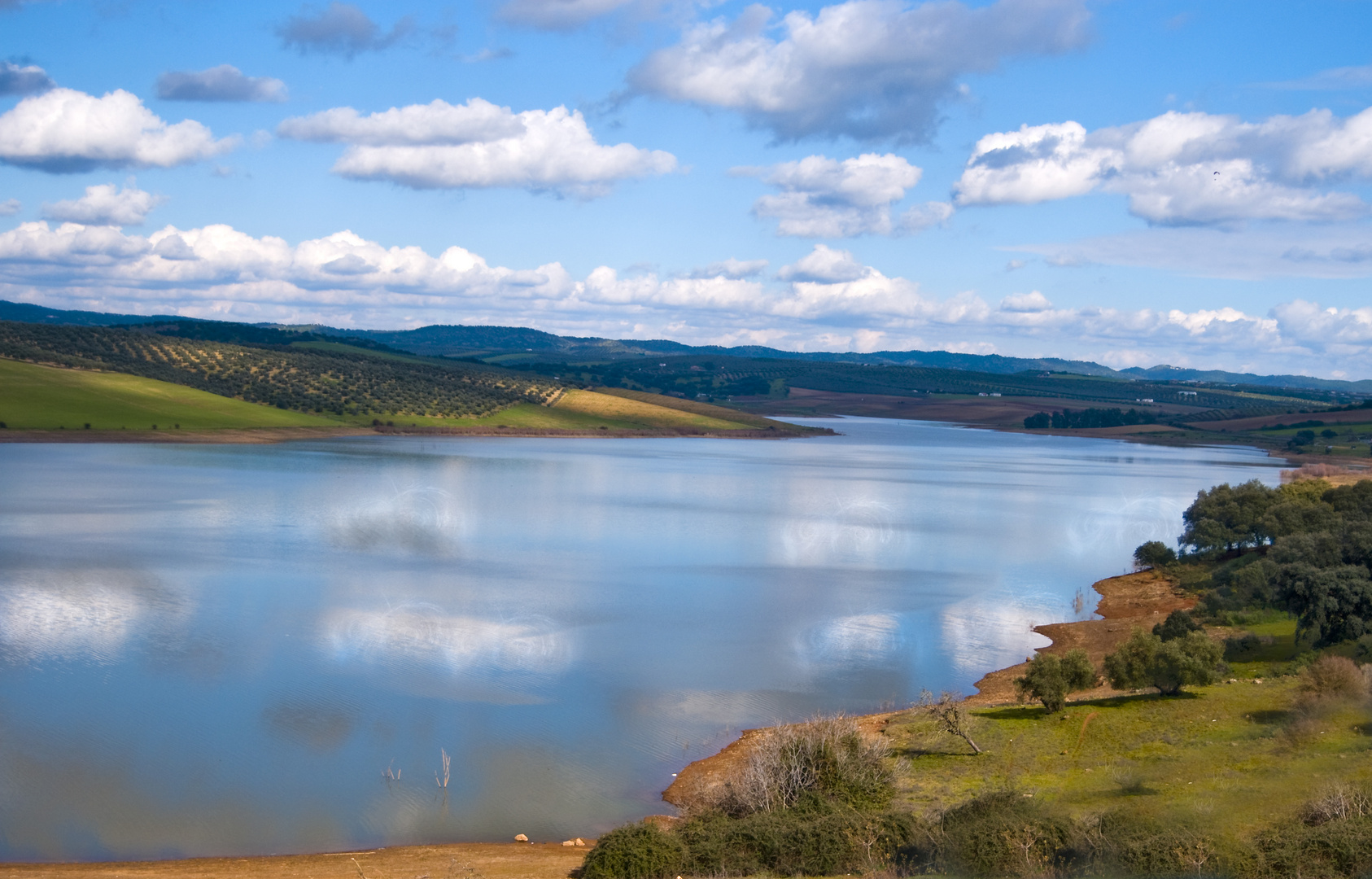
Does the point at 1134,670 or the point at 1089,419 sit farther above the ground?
the point at 1089,419

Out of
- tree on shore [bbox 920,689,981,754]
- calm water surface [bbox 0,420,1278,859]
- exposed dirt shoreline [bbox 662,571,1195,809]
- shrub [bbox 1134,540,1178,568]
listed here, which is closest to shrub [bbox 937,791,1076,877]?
exposed dirt shoreline [bbox 662,571,1195,809]

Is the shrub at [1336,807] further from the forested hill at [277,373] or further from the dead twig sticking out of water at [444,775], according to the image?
the forested hill at [277,373]

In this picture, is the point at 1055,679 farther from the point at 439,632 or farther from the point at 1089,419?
the point at 1089,419

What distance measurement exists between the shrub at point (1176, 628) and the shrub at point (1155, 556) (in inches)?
669

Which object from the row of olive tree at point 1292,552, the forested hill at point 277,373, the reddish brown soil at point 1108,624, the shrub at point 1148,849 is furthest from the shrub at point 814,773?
the forested hill at point 277,373

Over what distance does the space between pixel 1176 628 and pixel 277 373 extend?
106657mm

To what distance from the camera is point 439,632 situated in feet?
97.4

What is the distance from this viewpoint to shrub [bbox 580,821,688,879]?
14.0 meters

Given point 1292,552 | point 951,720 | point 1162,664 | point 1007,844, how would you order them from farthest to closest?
point 1292,552 < point 1162,664 < point 951,720 < point 1007,844

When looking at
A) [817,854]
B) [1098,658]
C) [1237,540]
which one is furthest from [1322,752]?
[1237,540]

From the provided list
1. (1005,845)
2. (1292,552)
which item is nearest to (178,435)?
(1292,552)

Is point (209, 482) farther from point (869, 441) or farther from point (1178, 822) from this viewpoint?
point (869, 441)

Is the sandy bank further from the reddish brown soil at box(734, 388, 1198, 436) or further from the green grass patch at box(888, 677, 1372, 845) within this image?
the reddish brown soil at box(734, 388, 1198, 436)

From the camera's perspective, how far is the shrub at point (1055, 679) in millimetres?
22656
